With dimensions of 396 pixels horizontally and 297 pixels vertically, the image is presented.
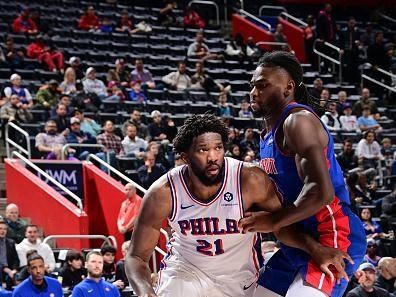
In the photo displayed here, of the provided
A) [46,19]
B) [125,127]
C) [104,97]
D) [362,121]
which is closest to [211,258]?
[125,127]

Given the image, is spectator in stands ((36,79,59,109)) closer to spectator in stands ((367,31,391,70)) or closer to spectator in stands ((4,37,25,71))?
spectator in stands ((4,37,25,71))

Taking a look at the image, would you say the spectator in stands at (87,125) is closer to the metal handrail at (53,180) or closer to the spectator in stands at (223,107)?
the metal handrail at (53,180)

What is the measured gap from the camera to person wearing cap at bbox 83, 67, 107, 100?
16469 mm

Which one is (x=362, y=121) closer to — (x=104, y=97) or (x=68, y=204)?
(x=104, y=97)

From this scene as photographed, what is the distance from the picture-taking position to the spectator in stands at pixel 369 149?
53.6 ft

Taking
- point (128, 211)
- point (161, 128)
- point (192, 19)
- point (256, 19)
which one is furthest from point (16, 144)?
point (256, 19)

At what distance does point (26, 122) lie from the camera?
1470cm

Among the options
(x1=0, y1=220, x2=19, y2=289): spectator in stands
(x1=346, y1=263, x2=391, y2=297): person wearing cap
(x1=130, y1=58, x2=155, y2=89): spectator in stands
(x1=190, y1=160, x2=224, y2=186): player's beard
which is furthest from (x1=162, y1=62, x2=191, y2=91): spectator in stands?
(x1=190, y1=160, x2=224, y2=186): player's beard

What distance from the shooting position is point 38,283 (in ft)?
32.3

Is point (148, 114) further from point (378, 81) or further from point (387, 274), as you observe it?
point (378, 81)

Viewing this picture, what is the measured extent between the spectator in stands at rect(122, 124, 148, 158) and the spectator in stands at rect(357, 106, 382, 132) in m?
5.00

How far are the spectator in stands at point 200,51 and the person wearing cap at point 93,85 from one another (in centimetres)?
408

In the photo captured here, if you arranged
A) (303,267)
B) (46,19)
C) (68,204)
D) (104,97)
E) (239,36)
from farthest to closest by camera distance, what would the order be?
(239,36) → (46,19) → (104,97) → (68,204) → (303,267)

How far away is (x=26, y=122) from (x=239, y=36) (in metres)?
7.87
